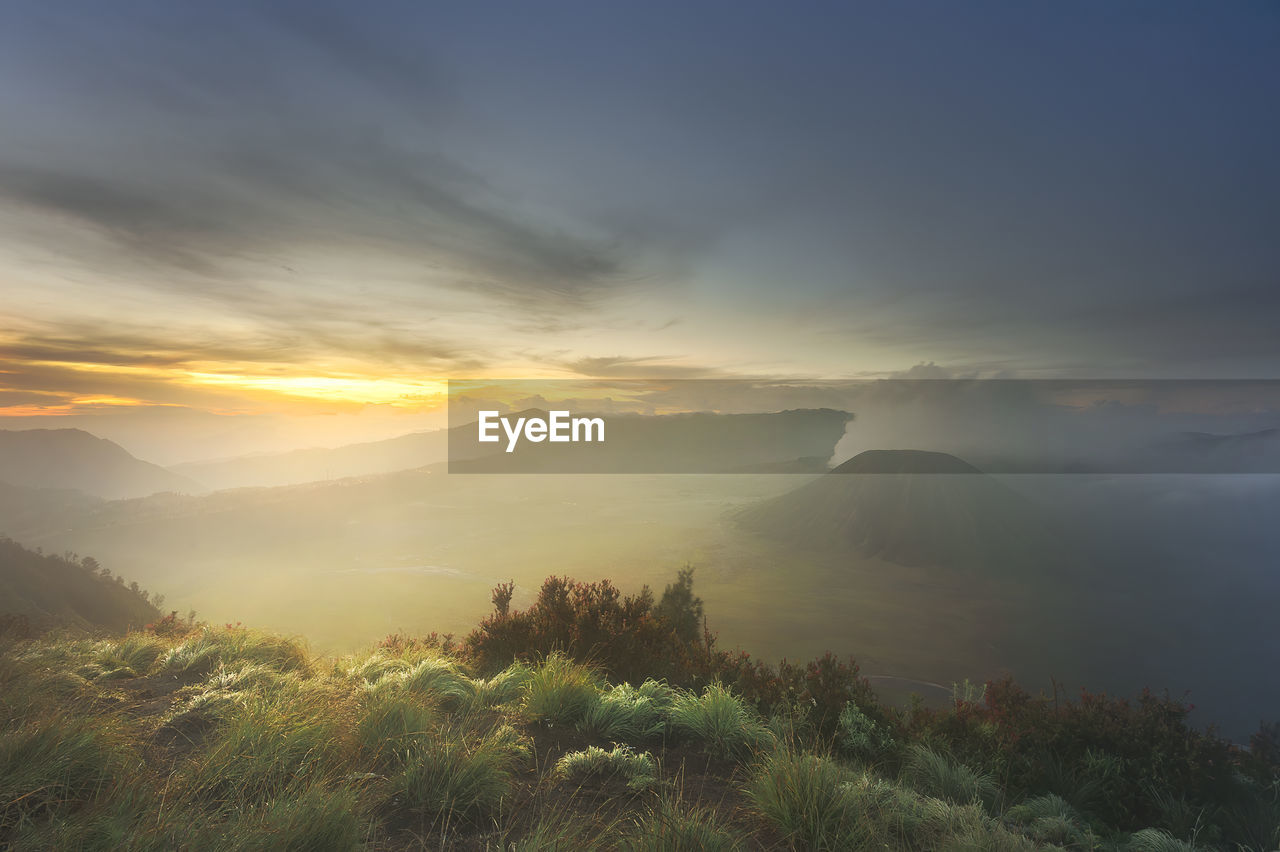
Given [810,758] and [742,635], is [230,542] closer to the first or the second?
[742,635]

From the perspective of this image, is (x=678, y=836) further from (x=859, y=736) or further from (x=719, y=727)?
(x=859, y=736)

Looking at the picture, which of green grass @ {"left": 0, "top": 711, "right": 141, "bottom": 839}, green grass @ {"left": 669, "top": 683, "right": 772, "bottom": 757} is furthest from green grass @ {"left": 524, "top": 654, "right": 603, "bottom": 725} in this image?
green grass @ {"left": 0, "top": 711, "right": 141, "bottom": 839}

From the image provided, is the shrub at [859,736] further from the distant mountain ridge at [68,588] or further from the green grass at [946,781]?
the distant mountain ridge at [68,588]

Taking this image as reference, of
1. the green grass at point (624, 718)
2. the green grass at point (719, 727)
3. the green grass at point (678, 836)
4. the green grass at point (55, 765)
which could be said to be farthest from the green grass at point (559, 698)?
the green grass at point (55, 765)

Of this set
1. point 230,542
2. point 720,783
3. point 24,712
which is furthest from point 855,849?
point 230,542

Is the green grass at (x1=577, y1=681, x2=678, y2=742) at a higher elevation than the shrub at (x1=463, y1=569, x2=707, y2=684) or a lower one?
higher

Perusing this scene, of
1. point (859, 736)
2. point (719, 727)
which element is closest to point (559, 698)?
point (719, 727)

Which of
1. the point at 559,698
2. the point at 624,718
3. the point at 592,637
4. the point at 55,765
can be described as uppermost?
the point at 55,765

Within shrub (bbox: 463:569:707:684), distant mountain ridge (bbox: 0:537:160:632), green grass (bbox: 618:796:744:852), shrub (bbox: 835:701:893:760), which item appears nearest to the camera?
green grass (bbox: 618:796:744:852)

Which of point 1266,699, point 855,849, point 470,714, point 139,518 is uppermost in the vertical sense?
point 855,849

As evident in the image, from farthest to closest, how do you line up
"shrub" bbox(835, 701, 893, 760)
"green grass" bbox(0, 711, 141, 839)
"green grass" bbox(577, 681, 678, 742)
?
1. "shrub" bbox(835, 701, 893, 760)
2. "green grass" bbox(577, 681, 678, 742)
3. "green grass" bbox(0, 711, 141, 839)

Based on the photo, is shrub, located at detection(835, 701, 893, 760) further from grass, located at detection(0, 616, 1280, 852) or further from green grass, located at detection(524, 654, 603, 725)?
green grass, located at detection(524, 654, 603, 725)
